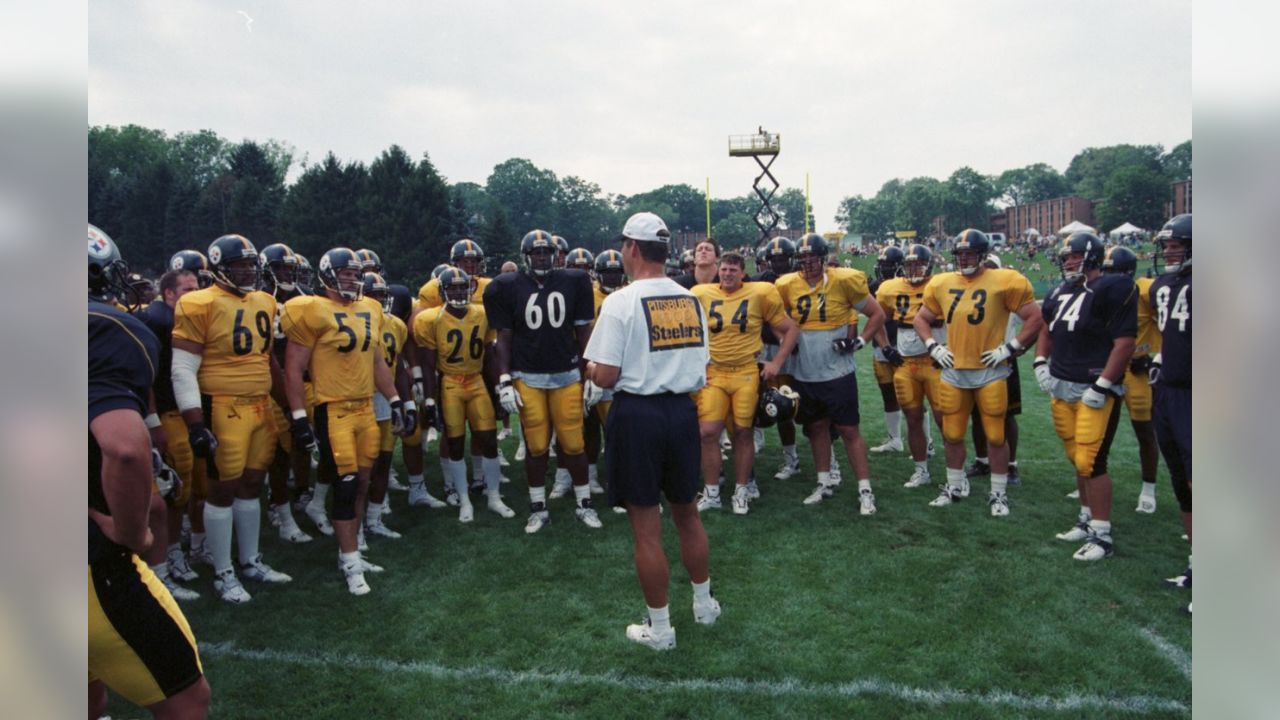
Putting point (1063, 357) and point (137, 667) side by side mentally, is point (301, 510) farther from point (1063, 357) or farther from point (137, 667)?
point (1063, 357)

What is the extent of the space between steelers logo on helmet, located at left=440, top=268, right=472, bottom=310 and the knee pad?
7.89ft

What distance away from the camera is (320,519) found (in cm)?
758

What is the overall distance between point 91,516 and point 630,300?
2933 millimetres

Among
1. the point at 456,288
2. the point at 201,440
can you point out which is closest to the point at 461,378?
the point at 456,288

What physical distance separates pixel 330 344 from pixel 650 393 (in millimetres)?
2905

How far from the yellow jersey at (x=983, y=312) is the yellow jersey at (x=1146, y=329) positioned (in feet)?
3.00

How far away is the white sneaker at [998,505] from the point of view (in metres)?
7.34

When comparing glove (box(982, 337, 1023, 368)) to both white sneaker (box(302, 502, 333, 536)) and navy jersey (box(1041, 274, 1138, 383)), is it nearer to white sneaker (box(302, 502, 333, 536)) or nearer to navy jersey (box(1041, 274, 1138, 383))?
navy jersey (box(1041, 274, 1138, 383))

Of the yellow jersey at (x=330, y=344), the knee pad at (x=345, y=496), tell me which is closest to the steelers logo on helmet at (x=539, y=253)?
the yellow jersey at (x=330, y=344)

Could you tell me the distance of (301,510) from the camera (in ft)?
27.1

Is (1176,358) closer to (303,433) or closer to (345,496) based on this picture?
(345,496)

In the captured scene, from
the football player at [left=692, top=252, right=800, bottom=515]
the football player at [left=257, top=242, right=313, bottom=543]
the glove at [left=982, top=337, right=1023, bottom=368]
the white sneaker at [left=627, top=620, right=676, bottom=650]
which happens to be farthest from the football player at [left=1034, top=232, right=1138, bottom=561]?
the football player at [left=257, top=242, right=313, bottom=543]

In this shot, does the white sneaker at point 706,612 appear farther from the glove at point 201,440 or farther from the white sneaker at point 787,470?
the white sneaker at point 787,470
